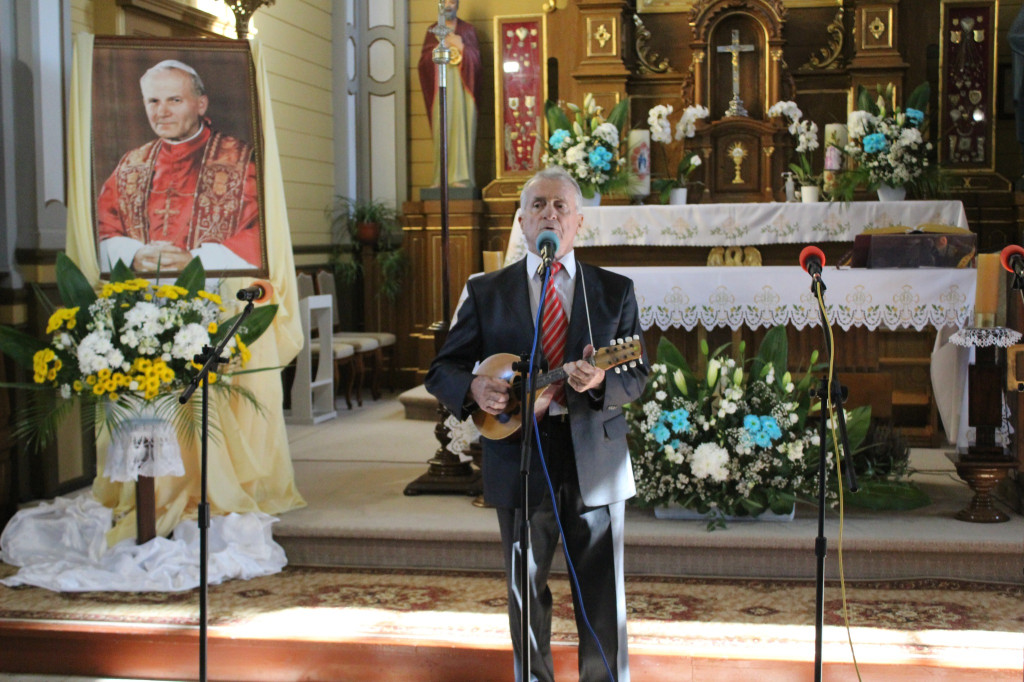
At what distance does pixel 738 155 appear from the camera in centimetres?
766

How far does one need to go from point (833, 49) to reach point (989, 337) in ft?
14.1

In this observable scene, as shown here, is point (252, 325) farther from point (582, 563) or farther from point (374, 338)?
point (374, 338)

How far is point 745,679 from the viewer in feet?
11.2

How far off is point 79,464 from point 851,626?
153 inches

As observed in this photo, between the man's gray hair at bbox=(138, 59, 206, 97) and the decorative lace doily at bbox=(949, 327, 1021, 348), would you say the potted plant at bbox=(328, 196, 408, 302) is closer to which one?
the man's gray hair at bbox=(138, 59, 206, 97)

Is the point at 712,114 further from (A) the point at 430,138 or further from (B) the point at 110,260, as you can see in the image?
(B) the point at 110,260

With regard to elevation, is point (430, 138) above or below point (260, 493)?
above

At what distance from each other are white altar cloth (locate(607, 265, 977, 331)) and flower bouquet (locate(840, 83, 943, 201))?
1.64 metres

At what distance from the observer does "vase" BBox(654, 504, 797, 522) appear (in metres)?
4.55

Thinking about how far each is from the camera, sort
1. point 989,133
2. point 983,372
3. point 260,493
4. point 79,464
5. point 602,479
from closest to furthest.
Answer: point 602,479 → point 983,372 → point 260,493 → point 79,464 → point 989,133

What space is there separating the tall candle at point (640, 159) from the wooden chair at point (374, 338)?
2601mm

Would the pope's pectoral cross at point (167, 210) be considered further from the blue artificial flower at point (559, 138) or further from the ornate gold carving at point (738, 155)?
the ornate gold carving at point (738, 155)

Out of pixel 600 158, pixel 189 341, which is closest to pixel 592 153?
pixel 600 158

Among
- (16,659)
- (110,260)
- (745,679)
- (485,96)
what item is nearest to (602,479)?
(745,679)
